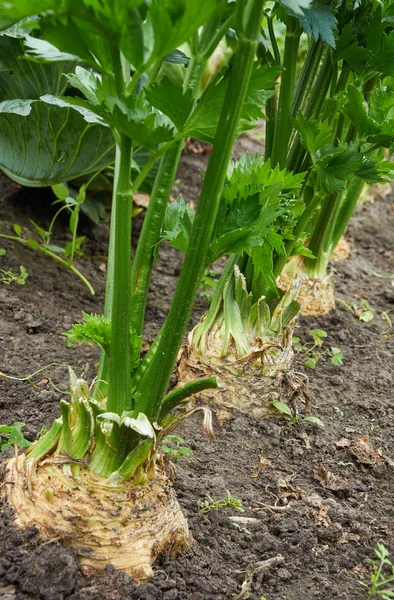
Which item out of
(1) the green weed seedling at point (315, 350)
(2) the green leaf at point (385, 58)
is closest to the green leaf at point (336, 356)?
(1) the green weed seedling at point (315, 350)

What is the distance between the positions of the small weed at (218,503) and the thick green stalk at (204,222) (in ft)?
1.44

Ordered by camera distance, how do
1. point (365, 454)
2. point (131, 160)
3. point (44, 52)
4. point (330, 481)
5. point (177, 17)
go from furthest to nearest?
point (365, 454)
point (330, 481)
point (131, 160)
point (44, 52)
point (177, 17)

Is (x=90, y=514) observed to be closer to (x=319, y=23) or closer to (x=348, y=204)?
(x=319, y=23)

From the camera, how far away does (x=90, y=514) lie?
4.93 ft

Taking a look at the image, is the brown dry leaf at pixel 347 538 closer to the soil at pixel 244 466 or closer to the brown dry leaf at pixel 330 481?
the soil at pixel 244 466

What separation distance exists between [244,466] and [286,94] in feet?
3.78

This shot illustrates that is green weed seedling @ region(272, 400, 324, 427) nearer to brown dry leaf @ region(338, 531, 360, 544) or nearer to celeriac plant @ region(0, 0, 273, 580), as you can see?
brown dry leaf @ region(338, 531, 360, 544)

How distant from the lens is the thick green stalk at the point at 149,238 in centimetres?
158

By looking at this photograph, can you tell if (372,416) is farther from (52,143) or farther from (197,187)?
(197,187)

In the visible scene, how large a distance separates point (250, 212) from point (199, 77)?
32cm

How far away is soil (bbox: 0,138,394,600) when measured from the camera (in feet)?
5.00

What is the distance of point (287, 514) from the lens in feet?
6.36

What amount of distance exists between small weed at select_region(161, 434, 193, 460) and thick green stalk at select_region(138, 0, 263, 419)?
1.73 ft

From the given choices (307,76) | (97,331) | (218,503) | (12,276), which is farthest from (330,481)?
(12,276)
